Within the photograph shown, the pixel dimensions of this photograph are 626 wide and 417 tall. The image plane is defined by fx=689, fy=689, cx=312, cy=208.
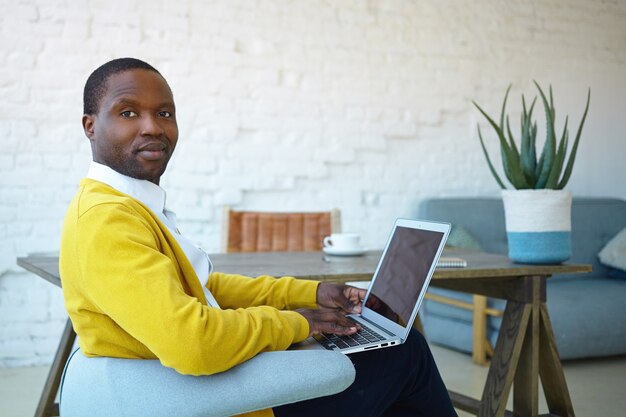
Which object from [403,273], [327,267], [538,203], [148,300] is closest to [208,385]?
[148,300]

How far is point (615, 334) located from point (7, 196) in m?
2.86

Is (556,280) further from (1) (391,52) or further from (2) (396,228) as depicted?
(2) (396,228)

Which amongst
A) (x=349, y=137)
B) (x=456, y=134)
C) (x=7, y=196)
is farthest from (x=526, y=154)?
(x=7, y=196)

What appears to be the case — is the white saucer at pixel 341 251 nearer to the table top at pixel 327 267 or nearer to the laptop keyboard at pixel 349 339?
the table top at pixel 327 267

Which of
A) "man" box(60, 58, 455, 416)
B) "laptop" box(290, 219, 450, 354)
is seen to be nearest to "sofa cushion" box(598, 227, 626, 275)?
"laptop" box(290, 219, 450, 354)

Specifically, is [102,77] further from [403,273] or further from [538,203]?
[538,203]

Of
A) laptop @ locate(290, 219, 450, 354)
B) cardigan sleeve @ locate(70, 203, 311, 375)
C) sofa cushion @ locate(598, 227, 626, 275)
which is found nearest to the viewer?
cardigan sleeve @ locate(70, 203, 311, 375)

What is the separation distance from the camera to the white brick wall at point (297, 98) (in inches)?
124

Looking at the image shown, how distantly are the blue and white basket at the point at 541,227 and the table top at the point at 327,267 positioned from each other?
0.03 metres

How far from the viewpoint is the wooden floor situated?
2584 millimetres

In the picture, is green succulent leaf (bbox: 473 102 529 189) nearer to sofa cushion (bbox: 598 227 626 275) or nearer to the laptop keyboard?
the laptop keyboard

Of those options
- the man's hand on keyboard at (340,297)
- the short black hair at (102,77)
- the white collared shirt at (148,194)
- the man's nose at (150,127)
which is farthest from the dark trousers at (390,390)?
the short black hair at (102,77)

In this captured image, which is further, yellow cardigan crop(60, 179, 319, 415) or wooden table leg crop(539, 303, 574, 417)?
wooden table leg crop(539, 303, 574, 417)

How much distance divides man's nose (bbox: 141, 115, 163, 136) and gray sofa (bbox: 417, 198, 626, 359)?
7.63ft
